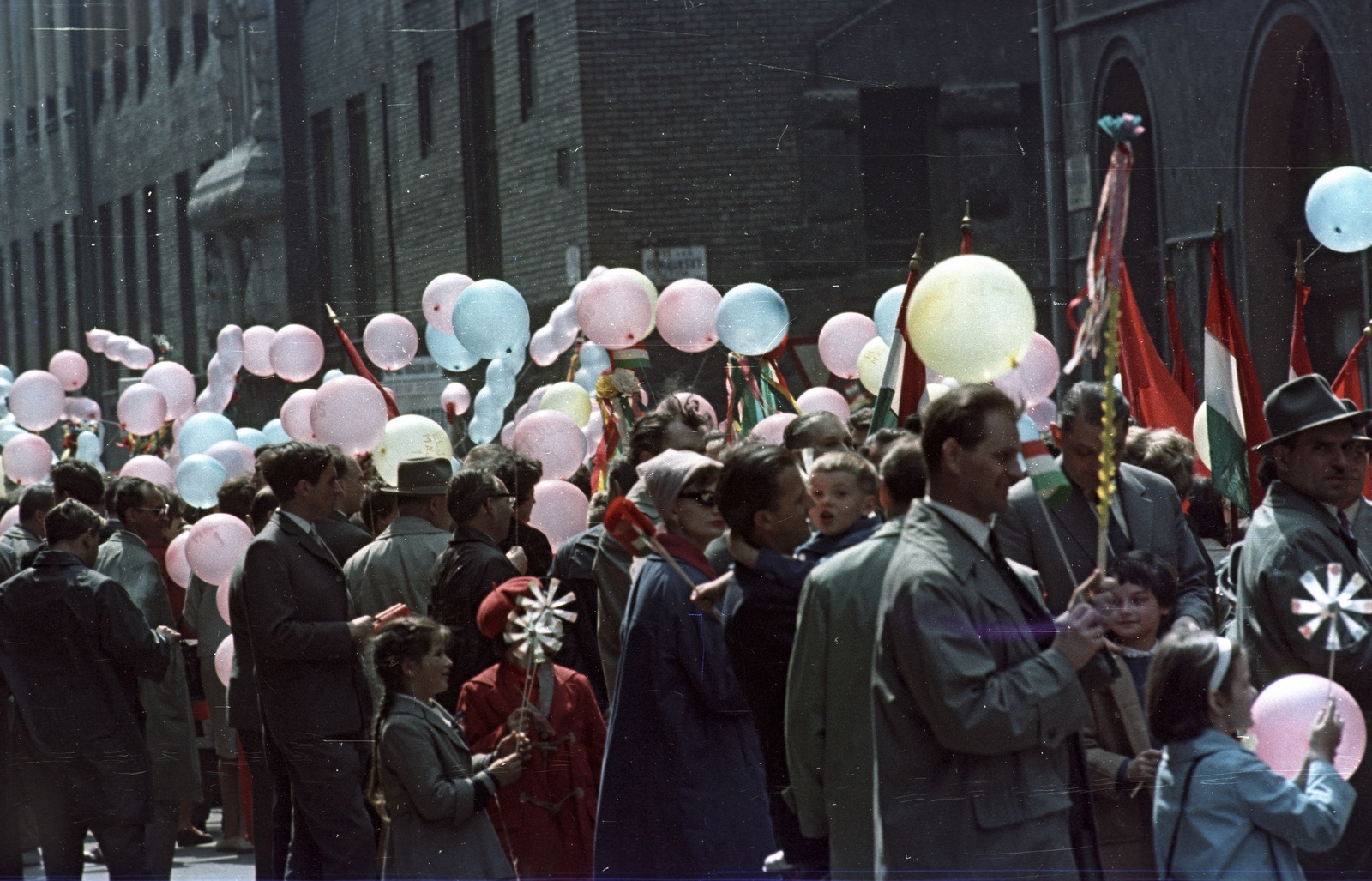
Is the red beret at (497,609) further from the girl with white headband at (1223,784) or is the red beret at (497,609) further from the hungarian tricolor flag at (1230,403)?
the hungarian tricolor flag at (1230,403)

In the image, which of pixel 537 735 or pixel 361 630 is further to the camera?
pixel 361 630

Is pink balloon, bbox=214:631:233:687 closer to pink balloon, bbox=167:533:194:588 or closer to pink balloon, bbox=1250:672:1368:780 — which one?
pink balloon, bbox=167:533:194:588

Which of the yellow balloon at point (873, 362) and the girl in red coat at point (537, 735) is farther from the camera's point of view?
the yellow balloon at point (873, 362)

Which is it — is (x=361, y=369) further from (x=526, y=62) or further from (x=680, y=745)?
(x=680, y=745)

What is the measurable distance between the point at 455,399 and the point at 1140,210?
4.01m

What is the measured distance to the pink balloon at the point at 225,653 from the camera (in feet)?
21.3

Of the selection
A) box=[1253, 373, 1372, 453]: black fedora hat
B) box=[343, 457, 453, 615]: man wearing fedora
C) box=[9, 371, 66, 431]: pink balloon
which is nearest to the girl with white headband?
box=[1253, 373, 1372, 453]: black fedora hat

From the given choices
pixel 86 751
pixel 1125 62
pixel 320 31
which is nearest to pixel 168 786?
pixel 86 751

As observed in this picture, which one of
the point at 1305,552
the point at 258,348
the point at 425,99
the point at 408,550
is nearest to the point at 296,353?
the point at 258,348

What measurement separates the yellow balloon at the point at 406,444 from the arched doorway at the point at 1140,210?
11.1ft

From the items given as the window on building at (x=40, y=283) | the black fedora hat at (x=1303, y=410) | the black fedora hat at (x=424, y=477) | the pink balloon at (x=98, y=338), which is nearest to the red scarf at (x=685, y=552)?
the black fedora hat at (x=1303, y=410)

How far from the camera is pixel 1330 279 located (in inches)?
347

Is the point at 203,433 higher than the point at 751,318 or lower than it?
lower

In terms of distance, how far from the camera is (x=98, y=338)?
953 cm
